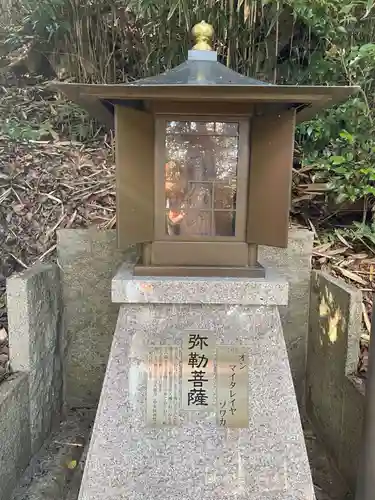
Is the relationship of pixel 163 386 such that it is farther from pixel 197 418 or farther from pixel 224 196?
pixel 224 196

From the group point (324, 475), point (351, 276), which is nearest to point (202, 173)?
point (351, 276)

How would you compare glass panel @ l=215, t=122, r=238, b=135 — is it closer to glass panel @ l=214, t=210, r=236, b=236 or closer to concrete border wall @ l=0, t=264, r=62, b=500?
glass panel @ l=214, t=210, r=236, b=236

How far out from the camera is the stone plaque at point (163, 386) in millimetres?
1727

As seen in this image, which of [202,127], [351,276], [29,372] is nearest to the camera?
[202,127]

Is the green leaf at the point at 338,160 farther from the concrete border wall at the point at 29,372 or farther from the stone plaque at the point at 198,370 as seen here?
the concrete border wall at the point at 29,372

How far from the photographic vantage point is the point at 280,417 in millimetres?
1732

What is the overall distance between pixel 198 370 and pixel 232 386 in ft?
0.52

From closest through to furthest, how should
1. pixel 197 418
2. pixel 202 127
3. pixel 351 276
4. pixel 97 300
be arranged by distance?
1. pixel 197 418
2. pixel 202 127
3. pixel 351 276
4. pixel 97 300

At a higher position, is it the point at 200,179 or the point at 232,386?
the point at 200,179

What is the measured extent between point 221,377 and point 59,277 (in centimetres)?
151

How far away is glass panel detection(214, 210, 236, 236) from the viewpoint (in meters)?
1.93

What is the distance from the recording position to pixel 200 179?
1876mm

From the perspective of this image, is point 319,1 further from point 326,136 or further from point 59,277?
point 59,277

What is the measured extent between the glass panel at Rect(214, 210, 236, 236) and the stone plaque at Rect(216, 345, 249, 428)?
0.51 m
